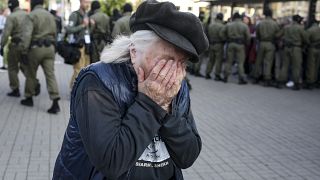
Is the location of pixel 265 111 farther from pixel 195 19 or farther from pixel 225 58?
pixel 195 19

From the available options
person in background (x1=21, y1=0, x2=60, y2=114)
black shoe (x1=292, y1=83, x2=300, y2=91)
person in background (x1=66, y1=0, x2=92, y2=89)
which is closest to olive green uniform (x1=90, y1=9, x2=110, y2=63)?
person in background (x1=66, y1=0, x2=92, y2=89)

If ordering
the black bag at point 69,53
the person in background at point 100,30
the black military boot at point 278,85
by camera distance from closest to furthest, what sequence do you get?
1. the black bag at point 69,53
2. the person in background at point 100,30
3. the black military boot at point 278,85

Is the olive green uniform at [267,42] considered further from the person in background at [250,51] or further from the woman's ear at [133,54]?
the woman's ear at [133,54]

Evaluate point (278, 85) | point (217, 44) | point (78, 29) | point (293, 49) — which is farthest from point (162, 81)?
point (217, 44)

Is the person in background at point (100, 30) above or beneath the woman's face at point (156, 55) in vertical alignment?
beneath

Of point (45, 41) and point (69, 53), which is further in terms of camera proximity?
point (69, 53)

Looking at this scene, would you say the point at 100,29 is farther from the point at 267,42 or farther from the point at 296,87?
the point at 296,87

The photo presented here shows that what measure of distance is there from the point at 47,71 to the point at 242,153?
3.71 meters

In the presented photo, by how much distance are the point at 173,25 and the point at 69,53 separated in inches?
290

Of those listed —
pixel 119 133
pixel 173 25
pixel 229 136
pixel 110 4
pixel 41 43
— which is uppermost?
pixel 173 25

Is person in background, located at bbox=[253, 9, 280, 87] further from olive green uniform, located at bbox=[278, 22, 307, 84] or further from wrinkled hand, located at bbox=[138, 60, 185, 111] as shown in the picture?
wrinkled hand, located at bbox=[138, 60, 185, 111]

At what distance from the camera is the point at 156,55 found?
67.8 inches

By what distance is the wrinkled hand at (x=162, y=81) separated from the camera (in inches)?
66.0

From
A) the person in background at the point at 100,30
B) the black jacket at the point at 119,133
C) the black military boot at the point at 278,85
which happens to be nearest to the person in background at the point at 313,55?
the black military boot at the point at 278,85
